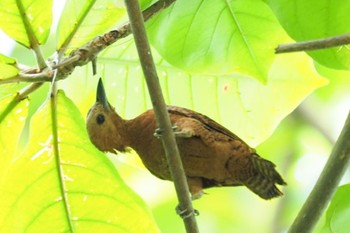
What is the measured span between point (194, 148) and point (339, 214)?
0.62m

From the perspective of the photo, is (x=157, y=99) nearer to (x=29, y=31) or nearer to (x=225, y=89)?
(x=29, y=31)

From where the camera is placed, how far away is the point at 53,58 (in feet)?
5.90

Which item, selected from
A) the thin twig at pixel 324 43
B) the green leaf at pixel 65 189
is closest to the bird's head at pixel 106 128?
the green leaf at pixel 65 189

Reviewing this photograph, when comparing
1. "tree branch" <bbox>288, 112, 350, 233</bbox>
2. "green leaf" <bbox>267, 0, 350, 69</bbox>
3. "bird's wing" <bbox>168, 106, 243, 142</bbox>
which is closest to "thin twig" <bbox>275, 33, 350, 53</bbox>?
"green leaf" <bbox>267, 0, 350, 69</bbox>

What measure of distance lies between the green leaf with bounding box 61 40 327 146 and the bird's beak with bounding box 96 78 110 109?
0.14 ft

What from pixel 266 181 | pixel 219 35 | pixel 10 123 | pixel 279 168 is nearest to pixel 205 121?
pixel 266 181

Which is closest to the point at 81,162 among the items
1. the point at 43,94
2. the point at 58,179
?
the point at 58,179

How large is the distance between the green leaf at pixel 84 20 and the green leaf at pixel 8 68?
15cm

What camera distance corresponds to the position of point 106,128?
2.39 meters

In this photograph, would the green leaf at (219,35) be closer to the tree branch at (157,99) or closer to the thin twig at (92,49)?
the thin twig at (92,49)

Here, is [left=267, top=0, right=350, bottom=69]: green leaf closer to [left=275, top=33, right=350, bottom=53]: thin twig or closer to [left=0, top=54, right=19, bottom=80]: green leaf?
[left=275, top=33, right=350, bottom=53]: thin twig

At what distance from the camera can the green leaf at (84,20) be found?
1.82 meters

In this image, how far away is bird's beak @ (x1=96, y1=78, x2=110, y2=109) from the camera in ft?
7.04

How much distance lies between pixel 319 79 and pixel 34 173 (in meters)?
0.80
